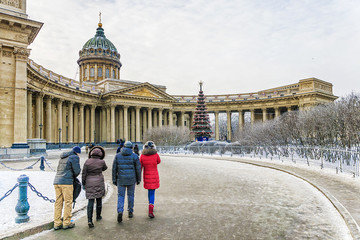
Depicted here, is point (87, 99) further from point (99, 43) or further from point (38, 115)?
point (99, 43)

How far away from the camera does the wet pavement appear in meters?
5.92

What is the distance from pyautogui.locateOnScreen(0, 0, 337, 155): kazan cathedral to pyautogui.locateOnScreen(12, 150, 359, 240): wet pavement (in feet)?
62.6

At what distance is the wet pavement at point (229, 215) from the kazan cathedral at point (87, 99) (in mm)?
19069

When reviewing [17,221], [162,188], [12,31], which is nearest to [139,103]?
[12,31]

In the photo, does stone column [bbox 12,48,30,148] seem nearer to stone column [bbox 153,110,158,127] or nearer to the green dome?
stone column [bbox 153,110,158,127]

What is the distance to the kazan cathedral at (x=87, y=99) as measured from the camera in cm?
2417

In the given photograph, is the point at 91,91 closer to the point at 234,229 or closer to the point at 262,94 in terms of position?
the point at 262,94

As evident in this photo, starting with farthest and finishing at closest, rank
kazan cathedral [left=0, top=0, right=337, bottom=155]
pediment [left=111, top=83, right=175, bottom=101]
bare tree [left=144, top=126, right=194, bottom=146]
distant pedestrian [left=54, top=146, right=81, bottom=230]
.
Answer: pediment [left=111, top=83, right=175, bottom=101]
bare tree [left=144, top=126, right=194, bottom=146]
kazan cathedral [left=0, top=0, right=337, bottom=155]
distant pedestrian [left=54, top=146, right=81, bottom=230]

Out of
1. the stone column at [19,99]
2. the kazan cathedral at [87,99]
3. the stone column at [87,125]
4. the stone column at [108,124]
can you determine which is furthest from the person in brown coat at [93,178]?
the stone column at [87,125]

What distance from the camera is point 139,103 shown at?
61281 mm

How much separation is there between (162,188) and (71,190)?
5.19 metres

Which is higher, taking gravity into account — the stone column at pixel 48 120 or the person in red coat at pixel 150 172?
the stone column at pixel 48 120

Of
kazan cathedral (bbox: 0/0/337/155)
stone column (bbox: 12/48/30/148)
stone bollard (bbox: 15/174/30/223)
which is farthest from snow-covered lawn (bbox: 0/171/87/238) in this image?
kazan cathedral (bbox: 0/0/337/155)

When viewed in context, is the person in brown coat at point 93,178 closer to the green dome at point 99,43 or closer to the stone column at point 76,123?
the stone column at point 76,123
